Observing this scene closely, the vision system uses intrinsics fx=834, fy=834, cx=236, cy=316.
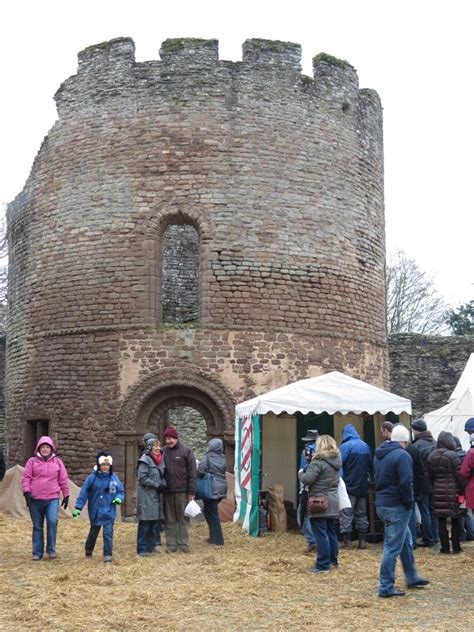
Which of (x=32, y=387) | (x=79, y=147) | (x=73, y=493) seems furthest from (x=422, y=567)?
(x=79, y=147)

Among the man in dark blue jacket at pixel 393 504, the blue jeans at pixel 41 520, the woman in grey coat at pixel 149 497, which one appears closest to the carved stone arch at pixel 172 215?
the woman in grey coat at pixel 149 497

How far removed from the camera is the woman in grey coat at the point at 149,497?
1053 cm

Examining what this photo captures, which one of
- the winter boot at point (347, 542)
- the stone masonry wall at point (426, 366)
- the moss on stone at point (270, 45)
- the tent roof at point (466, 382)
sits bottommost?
the winter boot at point (347, 542)

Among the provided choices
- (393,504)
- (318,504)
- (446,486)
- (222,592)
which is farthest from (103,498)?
(446,486)

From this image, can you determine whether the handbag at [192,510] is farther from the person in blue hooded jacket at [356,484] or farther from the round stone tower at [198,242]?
the round stone tower at [198,242]

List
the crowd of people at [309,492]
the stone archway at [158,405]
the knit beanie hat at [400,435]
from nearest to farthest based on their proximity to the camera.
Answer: the knit beanie hat at [400,435]
the crowd of people at [309,492]
the stone archway at [158,405]

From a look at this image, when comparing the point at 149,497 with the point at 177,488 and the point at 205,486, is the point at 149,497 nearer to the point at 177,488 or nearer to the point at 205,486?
the point at 177,488

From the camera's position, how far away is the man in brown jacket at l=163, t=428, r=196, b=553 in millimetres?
10719

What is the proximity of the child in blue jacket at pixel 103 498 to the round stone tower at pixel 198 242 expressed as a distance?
5.85 metres

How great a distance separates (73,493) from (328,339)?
588 centimetres

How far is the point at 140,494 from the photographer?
1066 centimetres

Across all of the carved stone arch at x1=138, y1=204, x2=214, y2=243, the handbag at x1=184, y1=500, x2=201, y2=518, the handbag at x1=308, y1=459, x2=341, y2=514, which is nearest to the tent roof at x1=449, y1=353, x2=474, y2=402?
the carved stone arch at x1=138, y1=204, x2=214, y2=243

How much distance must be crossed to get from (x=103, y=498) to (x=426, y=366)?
1802 cm

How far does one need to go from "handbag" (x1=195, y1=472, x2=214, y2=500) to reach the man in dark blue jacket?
3987 mm
